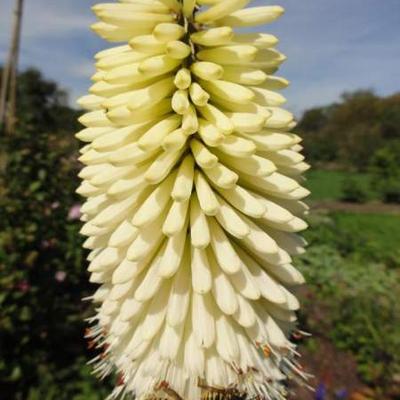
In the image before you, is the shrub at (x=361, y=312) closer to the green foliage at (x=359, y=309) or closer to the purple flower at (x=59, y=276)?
the green foliage at (x=359, y=309)

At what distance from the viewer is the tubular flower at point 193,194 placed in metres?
1.56

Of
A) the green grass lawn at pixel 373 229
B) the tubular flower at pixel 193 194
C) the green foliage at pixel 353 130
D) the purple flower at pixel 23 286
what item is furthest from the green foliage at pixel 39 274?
the green foliage at pixel 353 130

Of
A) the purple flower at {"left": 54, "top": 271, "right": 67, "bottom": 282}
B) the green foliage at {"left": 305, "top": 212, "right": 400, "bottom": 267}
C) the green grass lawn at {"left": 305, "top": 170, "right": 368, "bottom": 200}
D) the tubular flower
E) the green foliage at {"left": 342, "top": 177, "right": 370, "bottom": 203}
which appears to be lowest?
the green grass lawn at {"left": 305, "top": 170, "right": 368, "bottom": 200}

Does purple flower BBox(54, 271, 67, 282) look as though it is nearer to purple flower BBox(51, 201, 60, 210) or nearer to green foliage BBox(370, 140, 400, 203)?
purple flower BBox(51, 201, 60, 210)

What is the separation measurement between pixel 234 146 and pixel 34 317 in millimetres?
4017

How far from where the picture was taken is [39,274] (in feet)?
16.8

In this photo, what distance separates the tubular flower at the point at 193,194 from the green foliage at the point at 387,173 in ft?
89.2

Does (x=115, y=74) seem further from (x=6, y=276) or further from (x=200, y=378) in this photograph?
(x=6, y=276)

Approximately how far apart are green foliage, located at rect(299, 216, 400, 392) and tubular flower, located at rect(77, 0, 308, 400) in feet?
17.7

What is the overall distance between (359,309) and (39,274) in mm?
5157

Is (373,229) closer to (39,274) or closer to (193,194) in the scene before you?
(39,274)

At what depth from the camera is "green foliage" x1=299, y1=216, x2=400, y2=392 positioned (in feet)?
21.1

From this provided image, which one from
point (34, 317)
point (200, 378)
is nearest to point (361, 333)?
point (34, 317)

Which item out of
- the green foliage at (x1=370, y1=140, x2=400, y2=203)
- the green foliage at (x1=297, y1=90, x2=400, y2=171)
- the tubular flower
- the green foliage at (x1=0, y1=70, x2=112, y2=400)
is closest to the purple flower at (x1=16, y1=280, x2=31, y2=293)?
the green foliage at (x1=0, y1=70, x2=112, y2=400)
